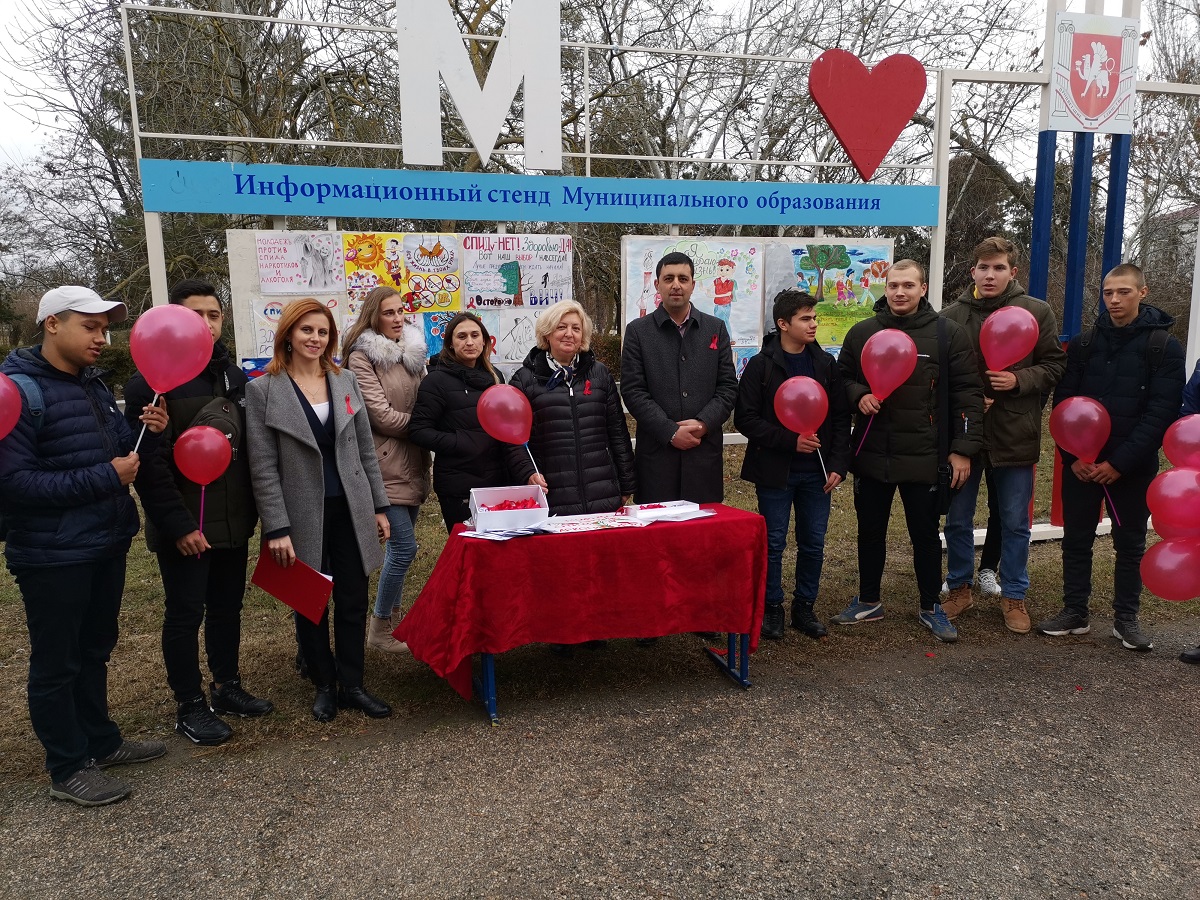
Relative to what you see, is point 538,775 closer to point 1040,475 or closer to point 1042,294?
point 1042,294

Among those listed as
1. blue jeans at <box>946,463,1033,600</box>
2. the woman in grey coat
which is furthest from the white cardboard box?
blue jeans at <box>946,463,1033,600</box>

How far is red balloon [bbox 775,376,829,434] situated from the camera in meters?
3.88

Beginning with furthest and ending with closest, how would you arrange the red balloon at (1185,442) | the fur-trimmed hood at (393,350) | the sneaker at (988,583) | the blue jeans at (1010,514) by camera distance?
the sneaker at (988,583)
the blue jeans at (1010,514)
the fur-trimmed hood at (393,350)
the red balloon at (1185,442)

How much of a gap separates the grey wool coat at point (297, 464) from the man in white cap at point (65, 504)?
14.9 inches

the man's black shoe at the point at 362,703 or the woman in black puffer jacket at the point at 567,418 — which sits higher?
the woman in black puffer jacket at the point at 567,418

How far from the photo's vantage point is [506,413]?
11.5ft

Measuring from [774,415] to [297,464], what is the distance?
2.28 metres

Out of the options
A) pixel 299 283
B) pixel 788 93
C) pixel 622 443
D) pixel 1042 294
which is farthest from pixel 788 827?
pixel 788 93

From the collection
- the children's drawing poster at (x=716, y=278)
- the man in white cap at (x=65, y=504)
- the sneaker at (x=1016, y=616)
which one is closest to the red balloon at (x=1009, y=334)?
the sneaker at (x=1016, y=616)

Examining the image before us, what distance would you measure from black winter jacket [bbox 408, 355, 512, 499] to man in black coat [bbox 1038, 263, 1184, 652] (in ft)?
9.75

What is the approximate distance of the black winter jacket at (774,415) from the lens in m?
4.11

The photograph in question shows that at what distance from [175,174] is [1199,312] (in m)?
7.00

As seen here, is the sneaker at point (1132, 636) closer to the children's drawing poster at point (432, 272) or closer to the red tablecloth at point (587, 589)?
the red tablecloth at point (587, 589)

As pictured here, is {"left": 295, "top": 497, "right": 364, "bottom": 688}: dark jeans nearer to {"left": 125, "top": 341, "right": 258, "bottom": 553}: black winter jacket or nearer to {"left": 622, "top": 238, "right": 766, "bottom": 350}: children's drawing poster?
{"left": 125, "top": 341, "right": 258, "bottom": 553}: black winter jacket
